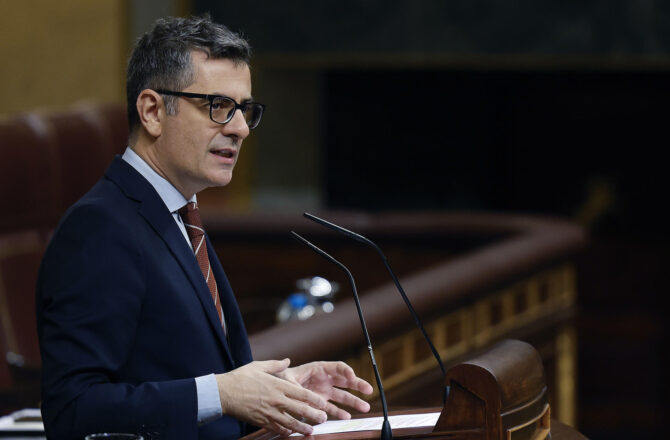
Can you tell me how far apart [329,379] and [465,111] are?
4681 mm

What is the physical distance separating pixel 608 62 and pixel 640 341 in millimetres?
1433

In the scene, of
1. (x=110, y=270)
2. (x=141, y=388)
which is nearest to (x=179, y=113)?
(x=110, y=270)

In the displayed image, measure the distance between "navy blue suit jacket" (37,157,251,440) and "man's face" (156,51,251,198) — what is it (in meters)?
0.05

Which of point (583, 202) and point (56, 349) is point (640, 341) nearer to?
point (583, 202)

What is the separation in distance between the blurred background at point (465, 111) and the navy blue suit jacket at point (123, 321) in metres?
3.66

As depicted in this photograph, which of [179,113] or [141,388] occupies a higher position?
[179,113]

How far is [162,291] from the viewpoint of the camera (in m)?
1.26

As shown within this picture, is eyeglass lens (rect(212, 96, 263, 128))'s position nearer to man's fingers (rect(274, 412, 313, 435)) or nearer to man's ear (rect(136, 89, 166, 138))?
man's ear (rect(136, 89, 166, 138))

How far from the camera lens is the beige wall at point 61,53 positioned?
515 centimetres

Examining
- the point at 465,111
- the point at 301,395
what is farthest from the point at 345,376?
the point at 465,111

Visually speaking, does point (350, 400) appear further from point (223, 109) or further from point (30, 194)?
point (30, 194)

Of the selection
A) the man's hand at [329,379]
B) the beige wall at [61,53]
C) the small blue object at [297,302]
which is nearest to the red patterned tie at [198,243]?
the man's hand at [329,379]

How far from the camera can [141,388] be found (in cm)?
122

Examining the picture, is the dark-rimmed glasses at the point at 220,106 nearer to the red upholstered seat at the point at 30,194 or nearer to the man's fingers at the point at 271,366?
the man's fingers at the point at 271,366
